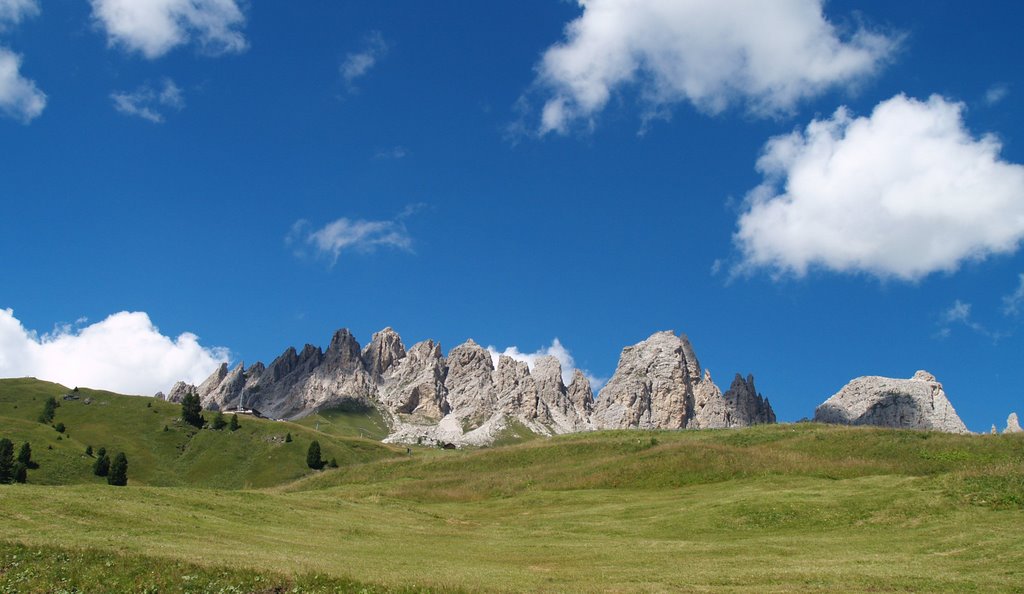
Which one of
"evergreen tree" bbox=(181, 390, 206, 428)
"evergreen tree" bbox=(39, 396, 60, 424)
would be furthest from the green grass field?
"evergreen tree" bbox=(39, 396, 60, 424)

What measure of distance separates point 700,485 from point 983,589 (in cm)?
3829

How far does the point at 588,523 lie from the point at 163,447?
159 meters

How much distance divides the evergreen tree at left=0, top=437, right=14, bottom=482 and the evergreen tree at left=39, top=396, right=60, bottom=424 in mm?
62297

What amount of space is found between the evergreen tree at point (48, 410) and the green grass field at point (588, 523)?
445 ft

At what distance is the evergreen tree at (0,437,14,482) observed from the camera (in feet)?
390

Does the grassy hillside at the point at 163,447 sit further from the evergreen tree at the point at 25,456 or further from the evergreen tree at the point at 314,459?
Answer: the evergreen tree at the point at 25,456

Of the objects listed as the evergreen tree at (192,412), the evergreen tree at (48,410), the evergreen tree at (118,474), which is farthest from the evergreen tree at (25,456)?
the evergreen tree at (192,412)

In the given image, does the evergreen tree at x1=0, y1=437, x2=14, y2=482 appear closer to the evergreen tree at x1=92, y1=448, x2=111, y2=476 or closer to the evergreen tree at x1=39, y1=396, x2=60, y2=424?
the evergreen tree at x1=92, y1=448, x2=111, y2=476

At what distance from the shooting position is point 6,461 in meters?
121

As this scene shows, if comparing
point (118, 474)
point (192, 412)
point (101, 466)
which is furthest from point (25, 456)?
point (192, 412)

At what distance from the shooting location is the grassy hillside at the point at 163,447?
142 m

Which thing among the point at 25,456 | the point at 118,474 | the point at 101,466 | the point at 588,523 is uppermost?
the point at 25,456

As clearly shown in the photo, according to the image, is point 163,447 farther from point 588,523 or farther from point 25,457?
point 588,523

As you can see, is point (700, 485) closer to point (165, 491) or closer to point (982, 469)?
point (982, 469)
